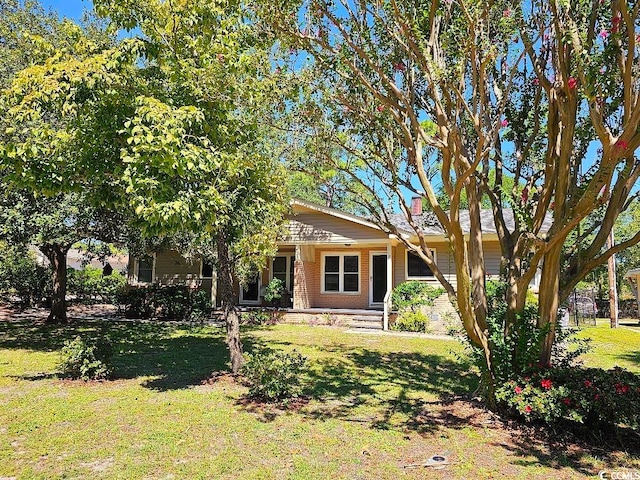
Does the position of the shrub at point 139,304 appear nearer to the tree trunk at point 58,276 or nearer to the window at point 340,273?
the tree trunk at point 58,276

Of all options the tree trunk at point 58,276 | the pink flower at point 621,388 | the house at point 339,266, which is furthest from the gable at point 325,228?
the pink flower at point 621,388

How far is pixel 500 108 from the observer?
560cm

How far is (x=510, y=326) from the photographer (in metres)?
5.98

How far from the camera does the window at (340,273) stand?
730 inches

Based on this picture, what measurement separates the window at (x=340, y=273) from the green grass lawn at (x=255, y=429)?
876 centimetres

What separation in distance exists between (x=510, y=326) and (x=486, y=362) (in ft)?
1.91

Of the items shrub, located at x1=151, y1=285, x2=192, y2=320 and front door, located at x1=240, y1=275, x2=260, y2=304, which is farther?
front door, located at x1=240, y1=275, x2=260, y2=304

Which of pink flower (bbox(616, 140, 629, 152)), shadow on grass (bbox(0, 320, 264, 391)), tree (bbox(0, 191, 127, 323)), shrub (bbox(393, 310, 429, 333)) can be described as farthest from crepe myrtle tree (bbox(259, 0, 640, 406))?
shrub (bbox(393, 310, 429, 333))

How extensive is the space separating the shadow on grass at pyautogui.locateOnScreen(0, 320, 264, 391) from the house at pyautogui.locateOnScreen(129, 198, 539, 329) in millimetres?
4282

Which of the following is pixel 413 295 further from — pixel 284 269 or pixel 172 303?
pixel 172 303

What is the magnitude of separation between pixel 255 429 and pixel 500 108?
5.01m

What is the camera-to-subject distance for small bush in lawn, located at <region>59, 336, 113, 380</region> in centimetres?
762

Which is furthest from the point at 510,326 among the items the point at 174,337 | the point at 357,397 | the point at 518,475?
the point at 174,337

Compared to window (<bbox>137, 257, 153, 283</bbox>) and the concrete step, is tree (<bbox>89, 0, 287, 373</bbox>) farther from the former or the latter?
window (<bbox>137, 257, 153, 283</bbox>)
